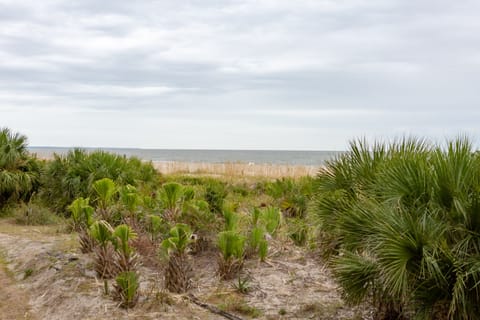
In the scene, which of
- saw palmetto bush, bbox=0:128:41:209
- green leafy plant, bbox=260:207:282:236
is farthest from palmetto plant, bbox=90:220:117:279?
saw palmetto bush, bbox=0:128:41:209

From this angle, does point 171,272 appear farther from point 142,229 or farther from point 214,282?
point 142,229

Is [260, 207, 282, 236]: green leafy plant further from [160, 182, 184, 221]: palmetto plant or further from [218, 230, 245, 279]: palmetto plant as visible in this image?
[218, 230, 245, 279]: palmetto plant

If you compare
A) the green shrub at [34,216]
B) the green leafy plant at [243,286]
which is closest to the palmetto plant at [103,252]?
the green leafy plant at [243,286]

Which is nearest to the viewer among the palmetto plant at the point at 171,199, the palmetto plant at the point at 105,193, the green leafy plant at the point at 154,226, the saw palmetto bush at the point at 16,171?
the green leafy plant at the point at 154,226

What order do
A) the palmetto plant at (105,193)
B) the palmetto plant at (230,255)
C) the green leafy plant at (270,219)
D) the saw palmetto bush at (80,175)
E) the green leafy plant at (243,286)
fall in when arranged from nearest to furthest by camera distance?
the green leafy plant at (243,286) → the palmetto plant at (230,255) → the palmetto plant at (105,193) → the green leafy plant at (270,219) → the saw palmetto bush at (80,175)

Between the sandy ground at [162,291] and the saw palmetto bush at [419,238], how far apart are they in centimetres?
106

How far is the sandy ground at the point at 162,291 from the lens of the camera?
19.4 ft

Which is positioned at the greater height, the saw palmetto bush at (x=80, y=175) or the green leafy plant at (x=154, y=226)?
the saw palmetto bush at (x=80, y=175)

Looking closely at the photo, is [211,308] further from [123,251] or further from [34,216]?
[34,216]

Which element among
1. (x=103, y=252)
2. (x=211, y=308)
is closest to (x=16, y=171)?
(x=103, y=252)

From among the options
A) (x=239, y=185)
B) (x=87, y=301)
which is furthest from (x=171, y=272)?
(x=239, y=185)

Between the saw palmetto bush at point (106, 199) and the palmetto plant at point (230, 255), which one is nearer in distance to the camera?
the palmetto plant at point (230, 255)

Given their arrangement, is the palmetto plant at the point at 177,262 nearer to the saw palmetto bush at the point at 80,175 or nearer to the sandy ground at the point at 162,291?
the sandy ground at the point at 162,291

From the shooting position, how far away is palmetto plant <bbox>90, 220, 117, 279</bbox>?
264 inches
